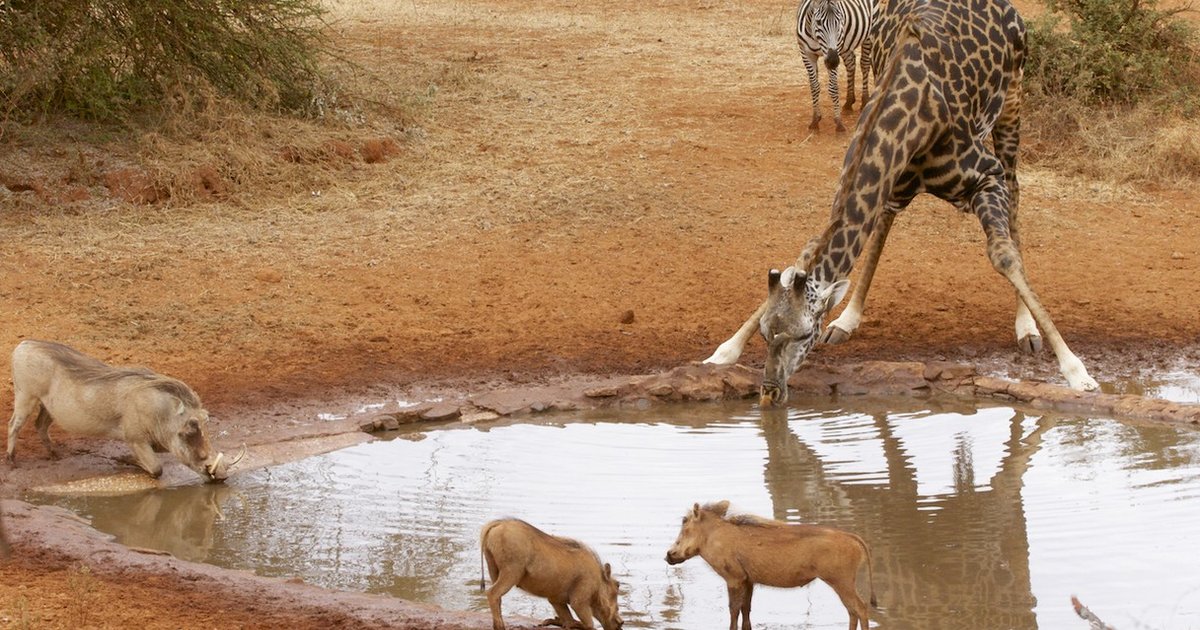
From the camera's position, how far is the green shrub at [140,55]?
13.1m

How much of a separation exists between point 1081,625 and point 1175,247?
7.08 m

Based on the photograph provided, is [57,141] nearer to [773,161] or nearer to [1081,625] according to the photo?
[773,161]

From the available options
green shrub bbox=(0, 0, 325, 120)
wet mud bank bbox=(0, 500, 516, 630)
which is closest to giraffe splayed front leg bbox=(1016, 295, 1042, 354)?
wet mud bank bbox=(0, 500, 516, 630)

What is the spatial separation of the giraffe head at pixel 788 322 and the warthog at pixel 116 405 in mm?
2945

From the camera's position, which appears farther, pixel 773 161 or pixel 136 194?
pixel 773 161

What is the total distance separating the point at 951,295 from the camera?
1109 centimetres

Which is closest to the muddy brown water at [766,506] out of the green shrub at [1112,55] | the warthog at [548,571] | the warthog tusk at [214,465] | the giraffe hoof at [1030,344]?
the warthog tusk at [214,465]

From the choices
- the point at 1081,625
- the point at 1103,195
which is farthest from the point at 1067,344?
the point at 1081,625

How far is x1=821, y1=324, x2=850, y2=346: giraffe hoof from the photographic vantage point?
10242 millimetres

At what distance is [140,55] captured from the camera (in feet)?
45.2

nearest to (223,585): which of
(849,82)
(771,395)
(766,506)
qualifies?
(766,506)

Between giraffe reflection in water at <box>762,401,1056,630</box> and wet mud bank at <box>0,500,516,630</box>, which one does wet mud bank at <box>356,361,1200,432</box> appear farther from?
wet mud bank at <box>0,500,516,630</box>

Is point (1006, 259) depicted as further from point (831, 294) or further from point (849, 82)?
point (849, 82)

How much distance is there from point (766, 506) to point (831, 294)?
1.63 meters
